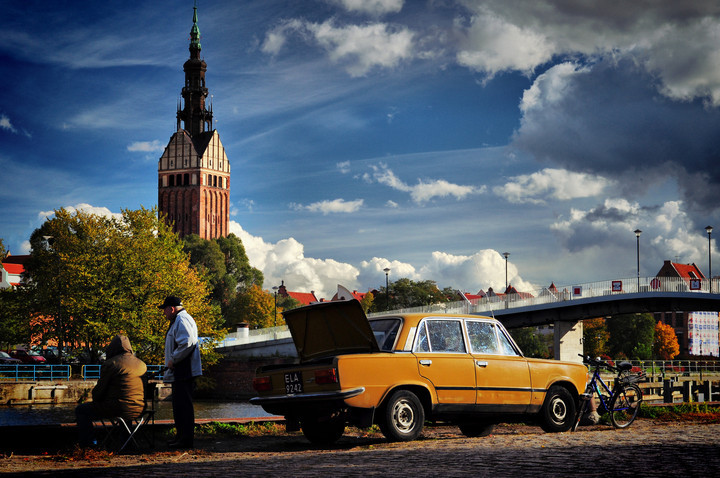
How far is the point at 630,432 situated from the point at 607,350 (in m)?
83.5

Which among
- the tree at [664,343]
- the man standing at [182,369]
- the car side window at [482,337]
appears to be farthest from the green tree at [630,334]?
the man standing at [182,369]

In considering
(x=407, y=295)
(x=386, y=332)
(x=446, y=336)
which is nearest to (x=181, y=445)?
(x=386, y=332)

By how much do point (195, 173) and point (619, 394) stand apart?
122120 mm

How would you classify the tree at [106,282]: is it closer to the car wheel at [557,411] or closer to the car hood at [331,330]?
the car hood at [331,330]

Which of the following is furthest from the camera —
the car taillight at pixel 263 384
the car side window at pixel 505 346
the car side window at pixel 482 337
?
the car side window at pixel 505 346

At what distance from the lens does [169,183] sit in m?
132

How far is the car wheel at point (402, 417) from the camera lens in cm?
904

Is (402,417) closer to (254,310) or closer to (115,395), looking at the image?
(115,395)

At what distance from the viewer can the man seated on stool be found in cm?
826

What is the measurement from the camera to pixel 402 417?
9203mm

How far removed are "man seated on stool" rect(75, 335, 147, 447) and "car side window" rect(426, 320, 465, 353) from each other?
3.45 m

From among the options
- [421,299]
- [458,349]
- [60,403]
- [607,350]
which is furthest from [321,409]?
[607,350]

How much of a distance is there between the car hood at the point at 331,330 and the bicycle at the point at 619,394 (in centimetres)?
377

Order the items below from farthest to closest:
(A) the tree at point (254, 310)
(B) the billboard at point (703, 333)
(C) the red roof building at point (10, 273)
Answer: (B) the billboard at point (703, 333) < (C) the red roof building at point (10, 273) < (A) the tree at point (254, 310)
